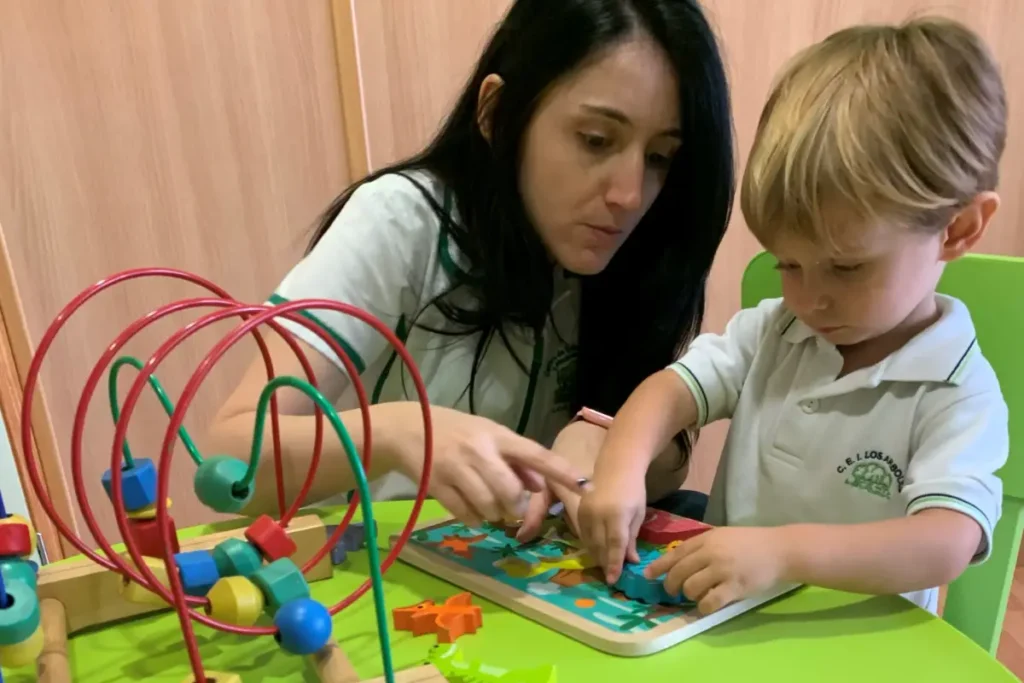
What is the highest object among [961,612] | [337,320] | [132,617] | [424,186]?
[424,186]

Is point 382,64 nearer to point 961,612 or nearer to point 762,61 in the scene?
point 762,61

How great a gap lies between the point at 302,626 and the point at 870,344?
→ 0.53 metres

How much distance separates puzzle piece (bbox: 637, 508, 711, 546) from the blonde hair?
0.75 feet

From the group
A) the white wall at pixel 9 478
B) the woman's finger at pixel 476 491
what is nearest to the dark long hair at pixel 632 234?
the woman's finger at pixel 476 491

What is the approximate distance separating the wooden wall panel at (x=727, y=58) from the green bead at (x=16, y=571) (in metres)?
1.10

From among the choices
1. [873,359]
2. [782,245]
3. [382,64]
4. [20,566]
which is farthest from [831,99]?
[382,64]

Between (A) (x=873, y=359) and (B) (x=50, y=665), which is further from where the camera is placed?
(A) (x=873, y=359)

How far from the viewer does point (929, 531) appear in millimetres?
573

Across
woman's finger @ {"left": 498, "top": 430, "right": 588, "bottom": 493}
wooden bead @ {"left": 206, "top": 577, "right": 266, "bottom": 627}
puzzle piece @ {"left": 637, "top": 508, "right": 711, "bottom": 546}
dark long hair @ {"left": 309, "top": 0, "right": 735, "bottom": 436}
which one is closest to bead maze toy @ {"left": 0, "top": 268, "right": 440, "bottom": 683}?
wooden bead @ {"left": 206, "top": 577, "right": 266, "bottom": 627}

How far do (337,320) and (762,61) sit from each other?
1163 millimetres

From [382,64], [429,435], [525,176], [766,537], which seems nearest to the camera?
A: [429,435]

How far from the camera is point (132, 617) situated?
0.58m

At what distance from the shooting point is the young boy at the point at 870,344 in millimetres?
570

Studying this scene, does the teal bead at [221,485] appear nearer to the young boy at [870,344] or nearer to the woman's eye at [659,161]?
the young boy at [870,344]
